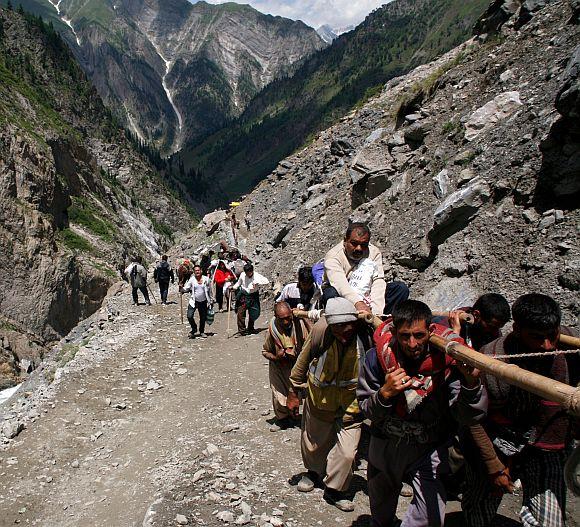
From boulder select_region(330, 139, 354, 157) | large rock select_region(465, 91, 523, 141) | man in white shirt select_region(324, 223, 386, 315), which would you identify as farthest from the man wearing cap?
boulder select_region(330, 139, 354, 157)

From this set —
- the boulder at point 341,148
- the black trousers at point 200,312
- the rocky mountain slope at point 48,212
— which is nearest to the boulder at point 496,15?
the boulder at point 341,148

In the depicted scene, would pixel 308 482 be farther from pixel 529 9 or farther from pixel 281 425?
pixel 529 9

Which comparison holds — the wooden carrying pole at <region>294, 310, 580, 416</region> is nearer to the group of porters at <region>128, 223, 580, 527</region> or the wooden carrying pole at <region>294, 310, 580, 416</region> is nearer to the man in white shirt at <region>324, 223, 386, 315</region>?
the group of porters at <region>128, 223, 580, 527</region>

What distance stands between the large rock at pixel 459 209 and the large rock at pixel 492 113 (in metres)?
2.48

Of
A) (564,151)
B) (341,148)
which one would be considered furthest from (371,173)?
(341,148)

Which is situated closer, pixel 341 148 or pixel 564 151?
pixel 564 151

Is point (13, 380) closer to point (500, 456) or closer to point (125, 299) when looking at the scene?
point (125, 299)

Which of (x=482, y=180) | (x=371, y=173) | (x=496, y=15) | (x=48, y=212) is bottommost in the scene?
(x=482, y=180)

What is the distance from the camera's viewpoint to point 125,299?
21156 mm

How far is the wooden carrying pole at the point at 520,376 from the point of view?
83.0 inches

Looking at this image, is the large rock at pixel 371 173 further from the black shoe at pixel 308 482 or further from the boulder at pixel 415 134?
the black shoe at pixel 308 482

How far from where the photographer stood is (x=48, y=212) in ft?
117

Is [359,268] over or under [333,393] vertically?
over

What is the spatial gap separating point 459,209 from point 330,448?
6156 mm
